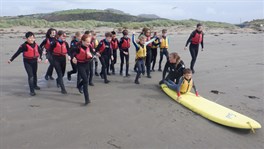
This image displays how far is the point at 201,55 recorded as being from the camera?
13477 mm

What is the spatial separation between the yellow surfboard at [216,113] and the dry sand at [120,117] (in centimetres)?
13

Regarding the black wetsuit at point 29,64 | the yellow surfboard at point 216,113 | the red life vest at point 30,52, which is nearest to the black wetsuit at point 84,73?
the red life vest at point 30,52

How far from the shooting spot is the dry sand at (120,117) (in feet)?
14.5

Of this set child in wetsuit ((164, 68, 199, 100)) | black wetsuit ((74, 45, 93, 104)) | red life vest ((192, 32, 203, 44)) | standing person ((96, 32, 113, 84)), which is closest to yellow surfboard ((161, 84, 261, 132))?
child in wetsuit ((164, 68, 199, 100))

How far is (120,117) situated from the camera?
542 cm

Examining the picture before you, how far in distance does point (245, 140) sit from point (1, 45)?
15146mm

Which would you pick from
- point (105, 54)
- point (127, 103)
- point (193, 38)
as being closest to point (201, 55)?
point (193, 38)

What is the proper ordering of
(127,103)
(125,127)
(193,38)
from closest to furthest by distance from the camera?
(125,127) < (127,103) < (193,38)

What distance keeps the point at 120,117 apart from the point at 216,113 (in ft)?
6.56

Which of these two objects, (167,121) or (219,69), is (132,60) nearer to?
(219,69)

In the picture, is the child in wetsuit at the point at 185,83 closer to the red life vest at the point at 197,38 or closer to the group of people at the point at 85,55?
the group of people at the point at 85,55

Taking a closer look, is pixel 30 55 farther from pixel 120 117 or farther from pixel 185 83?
pixel 185 83

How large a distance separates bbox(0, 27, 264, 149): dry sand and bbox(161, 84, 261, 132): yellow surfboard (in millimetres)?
132

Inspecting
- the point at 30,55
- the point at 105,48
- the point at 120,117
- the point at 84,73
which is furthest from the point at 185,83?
the point at 30,55
